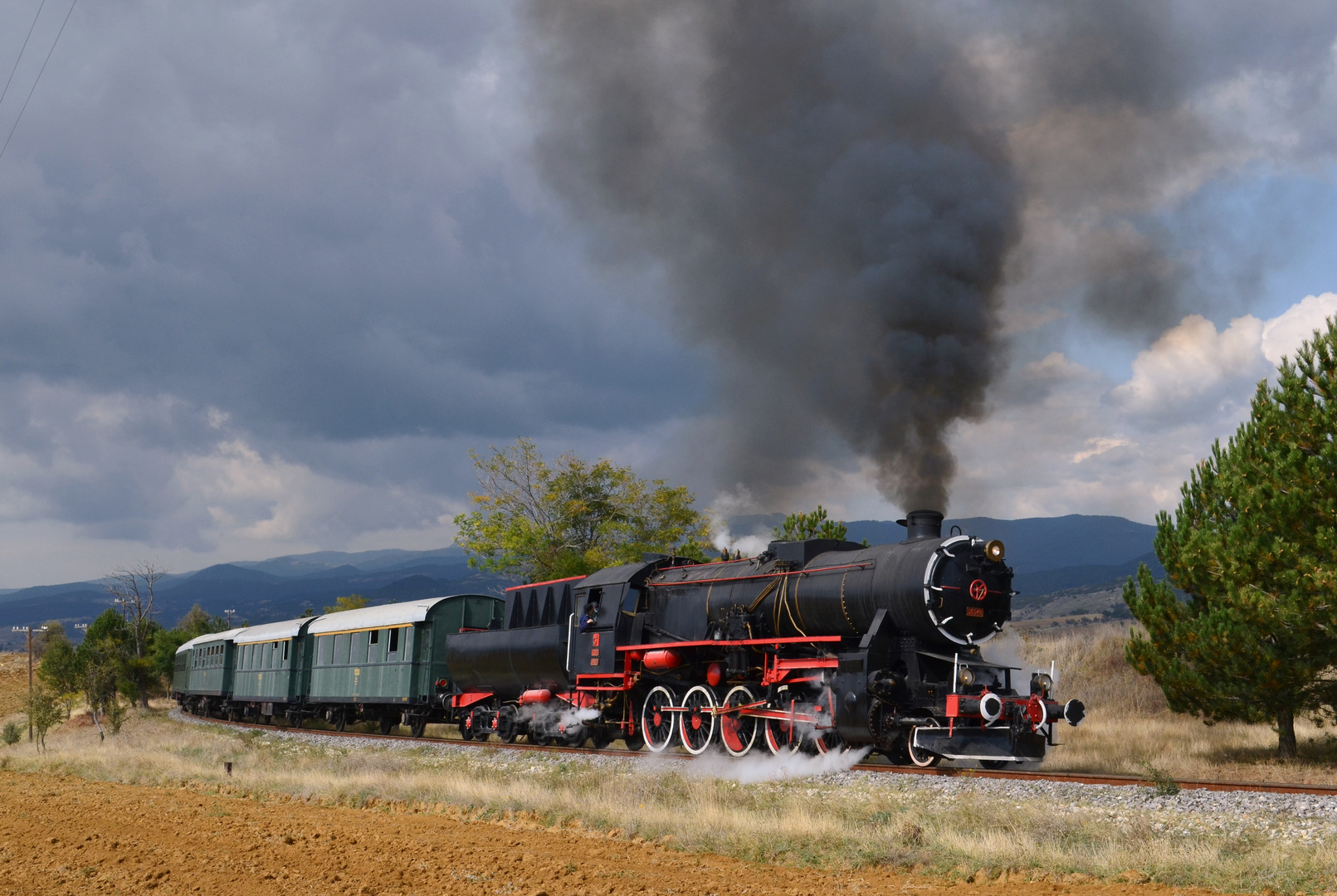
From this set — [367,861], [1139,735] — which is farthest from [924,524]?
[367,861]

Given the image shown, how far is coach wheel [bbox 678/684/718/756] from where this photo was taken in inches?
635

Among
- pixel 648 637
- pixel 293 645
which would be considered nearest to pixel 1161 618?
pixel 648 637

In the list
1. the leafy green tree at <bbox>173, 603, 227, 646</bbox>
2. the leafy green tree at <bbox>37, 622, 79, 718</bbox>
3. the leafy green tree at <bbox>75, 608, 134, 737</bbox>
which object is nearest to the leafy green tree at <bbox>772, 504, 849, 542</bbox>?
the leafy green tree at <bbox>75, 608, 134, 737</bbox>

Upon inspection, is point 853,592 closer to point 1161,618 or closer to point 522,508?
point 1161,618

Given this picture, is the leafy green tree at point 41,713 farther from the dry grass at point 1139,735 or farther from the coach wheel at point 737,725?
the dry grass at point 1139,735

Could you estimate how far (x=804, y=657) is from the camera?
1474cm

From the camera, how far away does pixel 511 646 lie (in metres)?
21.2

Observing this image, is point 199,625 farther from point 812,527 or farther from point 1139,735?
point 1139,735

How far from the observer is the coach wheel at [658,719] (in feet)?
56.5

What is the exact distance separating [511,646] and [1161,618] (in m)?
12.5

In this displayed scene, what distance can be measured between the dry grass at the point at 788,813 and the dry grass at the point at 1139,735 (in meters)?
3.82

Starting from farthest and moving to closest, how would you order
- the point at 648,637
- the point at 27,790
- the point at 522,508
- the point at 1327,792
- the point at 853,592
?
the point at 522,508
the point at 648,637
the point at 27,790
the point at 853,592
the point at 1327,792

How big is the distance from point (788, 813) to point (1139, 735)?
12.7 metres

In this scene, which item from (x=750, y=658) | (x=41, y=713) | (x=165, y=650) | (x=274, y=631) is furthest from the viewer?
(x=165, y=650)
